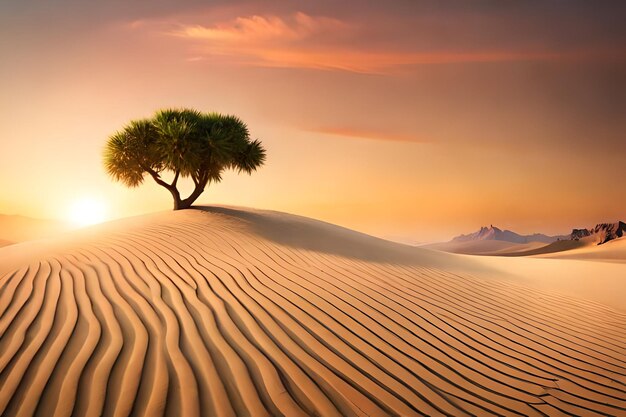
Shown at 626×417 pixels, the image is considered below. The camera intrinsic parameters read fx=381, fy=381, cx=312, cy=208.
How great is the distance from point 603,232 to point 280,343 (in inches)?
1679

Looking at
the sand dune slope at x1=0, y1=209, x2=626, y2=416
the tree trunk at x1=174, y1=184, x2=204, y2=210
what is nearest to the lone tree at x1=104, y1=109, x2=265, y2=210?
the tree trunk at x1=174, y1=184, x2=204, y2=210

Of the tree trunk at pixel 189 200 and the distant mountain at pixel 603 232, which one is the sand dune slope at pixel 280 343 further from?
the distant mountain at pixel 603 232

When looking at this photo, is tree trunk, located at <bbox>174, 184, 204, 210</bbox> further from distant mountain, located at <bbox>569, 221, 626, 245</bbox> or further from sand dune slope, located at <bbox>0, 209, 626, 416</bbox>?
distant mountain, located at <bbox>569, 221, 626, 245</bbox>

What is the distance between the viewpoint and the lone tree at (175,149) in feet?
45.2

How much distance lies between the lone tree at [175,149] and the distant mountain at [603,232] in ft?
108

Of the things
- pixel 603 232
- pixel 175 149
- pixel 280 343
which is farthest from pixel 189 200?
pixel 603 232

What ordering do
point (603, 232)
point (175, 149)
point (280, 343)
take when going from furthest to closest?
point (603, 232)
point (175, 149)
point (280, 343)

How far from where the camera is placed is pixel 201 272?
5.37m

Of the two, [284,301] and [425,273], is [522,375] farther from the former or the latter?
[425,273]

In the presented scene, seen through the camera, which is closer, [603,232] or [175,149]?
[175,149]

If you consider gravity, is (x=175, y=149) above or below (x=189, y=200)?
above

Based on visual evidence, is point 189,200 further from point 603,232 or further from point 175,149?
point 603,232

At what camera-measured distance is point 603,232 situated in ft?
117

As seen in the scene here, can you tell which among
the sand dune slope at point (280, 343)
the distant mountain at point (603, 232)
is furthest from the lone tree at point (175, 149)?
the distant mountain at point (603, 232)
